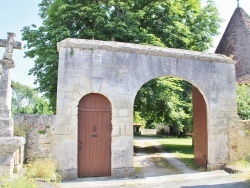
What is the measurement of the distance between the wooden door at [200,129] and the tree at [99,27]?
3.75 meters

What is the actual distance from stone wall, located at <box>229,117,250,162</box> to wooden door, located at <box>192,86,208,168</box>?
2.77 feet

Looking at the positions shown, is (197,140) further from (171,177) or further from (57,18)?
(57,18)

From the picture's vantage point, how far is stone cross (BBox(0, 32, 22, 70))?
6.99 meters

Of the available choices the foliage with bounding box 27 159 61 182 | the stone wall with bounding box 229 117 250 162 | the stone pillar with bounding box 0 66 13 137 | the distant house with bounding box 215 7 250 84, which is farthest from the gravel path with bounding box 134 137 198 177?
the distant house with bounding box 215 7 250 84

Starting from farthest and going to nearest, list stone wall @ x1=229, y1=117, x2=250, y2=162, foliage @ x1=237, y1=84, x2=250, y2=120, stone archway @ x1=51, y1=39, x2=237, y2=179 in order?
1. foliage @ x1=237, y1=84, x2=250, y2=120
2. stone wall @ x1=229, y1=117, x2=250, y2=162
3. stone archway @ x1=51, y1=39, x2=237, y2=179

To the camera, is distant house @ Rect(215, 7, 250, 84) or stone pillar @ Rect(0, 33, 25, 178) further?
distant house @ Rect(215, 7, 250, 84)

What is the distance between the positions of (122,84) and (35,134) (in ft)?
9.35

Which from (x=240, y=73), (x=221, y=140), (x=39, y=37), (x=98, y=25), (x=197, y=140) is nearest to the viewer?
(x=221, y=140)

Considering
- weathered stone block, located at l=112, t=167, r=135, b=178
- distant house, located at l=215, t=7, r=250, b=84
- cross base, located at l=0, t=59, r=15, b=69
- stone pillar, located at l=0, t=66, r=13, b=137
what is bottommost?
weathered stone block, located at l=112, t=167, r=135, b=178

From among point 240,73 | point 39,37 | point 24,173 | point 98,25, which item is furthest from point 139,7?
point 24,173

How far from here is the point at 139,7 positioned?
14156 mm

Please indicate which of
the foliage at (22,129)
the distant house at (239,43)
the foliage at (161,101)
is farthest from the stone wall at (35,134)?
the distant house at (239,43)

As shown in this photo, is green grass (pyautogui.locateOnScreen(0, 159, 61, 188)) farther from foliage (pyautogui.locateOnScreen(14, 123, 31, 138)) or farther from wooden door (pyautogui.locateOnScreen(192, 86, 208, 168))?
wooden door (pyautogui.locateOnScreen(192, 86, 208, 168))

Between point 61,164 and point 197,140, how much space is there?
509 cm
